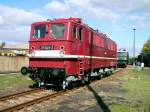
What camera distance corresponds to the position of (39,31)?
17547 mm

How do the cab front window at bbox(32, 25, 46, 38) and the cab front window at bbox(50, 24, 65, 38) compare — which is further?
the cab front window at bbox(32, 25, 46, 38)

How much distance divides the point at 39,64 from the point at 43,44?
1050mm

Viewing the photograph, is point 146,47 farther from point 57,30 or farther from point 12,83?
point 57,30

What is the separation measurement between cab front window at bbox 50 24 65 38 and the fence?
591 inches

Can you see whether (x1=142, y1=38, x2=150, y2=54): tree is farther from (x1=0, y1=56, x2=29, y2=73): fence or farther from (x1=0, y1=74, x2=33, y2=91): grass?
(x1=0, y1=74, x2=33, y2=91): grass

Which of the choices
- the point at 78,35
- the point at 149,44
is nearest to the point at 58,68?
the point at 78,35

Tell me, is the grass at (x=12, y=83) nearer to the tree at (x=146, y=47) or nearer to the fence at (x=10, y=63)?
the fence at (x=10, y=63)

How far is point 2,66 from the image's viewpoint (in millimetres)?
30969

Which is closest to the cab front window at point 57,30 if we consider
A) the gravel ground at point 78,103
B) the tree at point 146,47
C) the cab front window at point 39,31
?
the cab front window at point 39,31

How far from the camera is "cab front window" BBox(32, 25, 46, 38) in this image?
17312 mm

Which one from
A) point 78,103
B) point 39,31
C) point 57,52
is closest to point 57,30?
point 39,31

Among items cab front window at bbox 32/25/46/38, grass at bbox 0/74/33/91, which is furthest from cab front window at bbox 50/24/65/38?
grass at bbox 0/74/33/91

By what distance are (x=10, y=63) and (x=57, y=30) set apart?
1632cm

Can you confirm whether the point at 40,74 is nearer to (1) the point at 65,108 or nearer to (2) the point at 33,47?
(2) the point at 33,47
